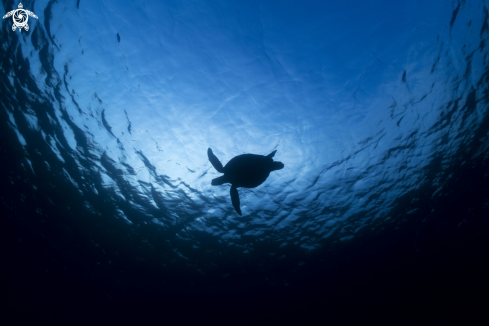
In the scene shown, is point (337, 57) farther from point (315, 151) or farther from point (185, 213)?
point (185, 213)

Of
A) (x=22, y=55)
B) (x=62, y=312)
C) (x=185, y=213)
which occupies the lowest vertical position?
(x=62, y=312)

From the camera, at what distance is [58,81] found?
6.97 m

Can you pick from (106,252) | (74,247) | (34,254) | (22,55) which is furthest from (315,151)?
(34,254)

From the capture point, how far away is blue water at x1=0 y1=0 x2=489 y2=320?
19.4ft

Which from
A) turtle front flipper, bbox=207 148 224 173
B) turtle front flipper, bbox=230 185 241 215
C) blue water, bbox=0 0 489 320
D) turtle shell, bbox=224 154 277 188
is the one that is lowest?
turtle front flipper, bbox=230 185 241 215

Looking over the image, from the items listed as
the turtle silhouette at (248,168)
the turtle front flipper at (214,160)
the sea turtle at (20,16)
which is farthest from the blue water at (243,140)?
the turtle silhouette at (248,168)

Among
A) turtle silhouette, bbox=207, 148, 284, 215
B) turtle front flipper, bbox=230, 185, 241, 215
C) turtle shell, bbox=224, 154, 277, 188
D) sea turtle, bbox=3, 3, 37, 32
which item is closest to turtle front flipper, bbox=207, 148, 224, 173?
turtle silhouette, bbox=207, 148, 284, 215

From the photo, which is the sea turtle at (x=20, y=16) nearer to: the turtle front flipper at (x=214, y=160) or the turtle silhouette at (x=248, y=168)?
the turtle front flipper at (x=214, y=160)

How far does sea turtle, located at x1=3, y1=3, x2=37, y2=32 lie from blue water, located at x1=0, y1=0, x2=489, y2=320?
12 cm

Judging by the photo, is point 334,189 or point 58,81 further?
point 334,189

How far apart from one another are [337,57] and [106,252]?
16185 mm

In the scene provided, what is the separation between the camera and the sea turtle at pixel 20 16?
572 centimetres

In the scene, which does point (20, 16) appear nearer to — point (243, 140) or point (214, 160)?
point (214, 160)

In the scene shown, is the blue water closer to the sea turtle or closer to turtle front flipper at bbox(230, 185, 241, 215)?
the sea turtle
